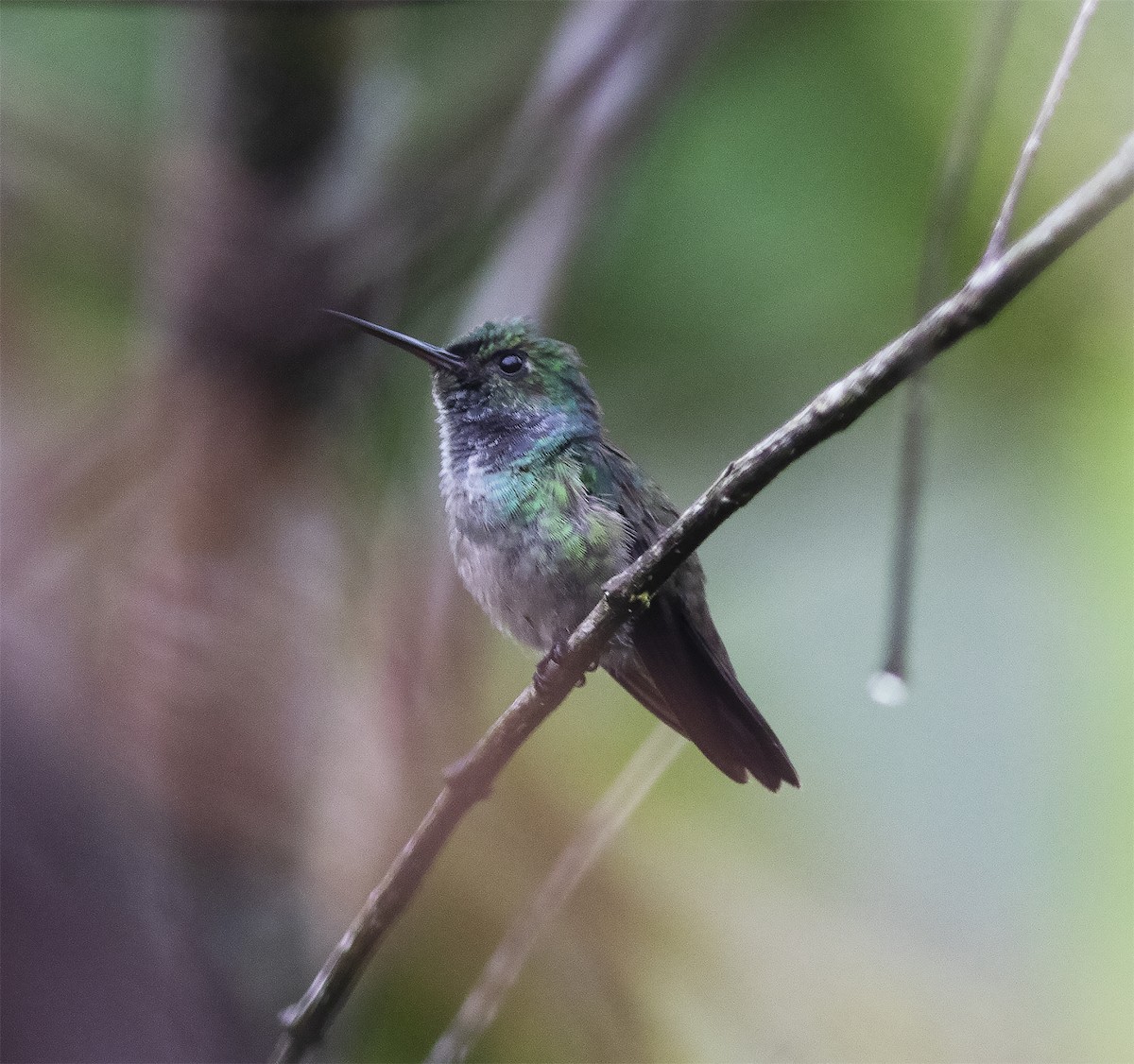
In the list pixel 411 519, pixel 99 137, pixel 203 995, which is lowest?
pixel 203 995

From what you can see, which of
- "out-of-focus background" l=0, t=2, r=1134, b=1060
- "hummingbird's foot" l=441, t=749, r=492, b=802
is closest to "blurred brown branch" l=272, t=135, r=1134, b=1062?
"hummingbird's foot" l=441, t=749, r=492, b=802

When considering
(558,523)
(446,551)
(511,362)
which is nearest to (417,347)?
(511,362)

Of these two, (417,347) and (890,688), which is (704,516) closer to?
(890,688)

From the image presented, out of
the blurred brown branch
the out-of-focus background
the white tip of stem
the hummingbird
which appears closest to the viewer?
the blurred brown branch

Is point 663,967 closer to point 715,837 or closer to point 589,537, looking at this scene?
point 715,837

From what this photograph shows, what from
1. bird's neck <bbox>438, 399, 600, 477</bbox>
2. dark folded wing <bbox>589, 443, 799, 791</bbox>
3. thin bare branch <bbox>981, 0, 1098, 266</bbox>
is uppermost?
thin bare branch <bbox>981, 0, 1098, 266</bbox>

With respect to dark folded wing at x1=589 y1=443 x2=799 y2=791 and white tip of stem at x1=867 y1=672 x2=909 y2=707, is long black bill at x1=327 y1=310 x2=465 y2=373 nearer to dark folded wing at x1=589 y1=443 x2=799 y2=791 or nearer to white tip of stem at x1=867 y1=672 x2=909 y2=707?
dark folded wing at x1=589 y1=443 x2=799 y2=791

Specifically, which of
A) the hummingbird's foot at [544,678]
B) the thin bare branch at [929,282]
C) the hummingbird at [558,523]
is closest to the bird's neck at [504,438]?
the hummingbird at [558,523]

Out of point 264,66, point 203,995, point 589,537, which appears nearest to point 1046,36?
point 589,537
